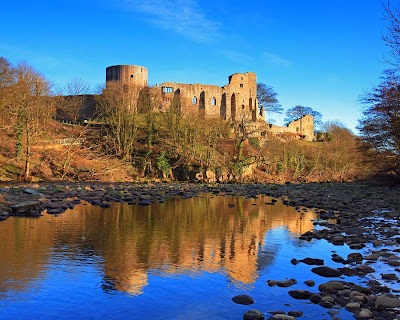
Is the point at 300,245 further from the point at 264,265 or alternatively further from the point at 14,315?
the point at 14,315

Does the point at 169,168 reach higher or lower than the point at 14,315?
higher

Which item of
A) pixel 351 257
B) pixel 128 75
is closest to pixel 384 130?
pixel 351 257

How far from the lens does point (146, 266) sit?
7059 mm

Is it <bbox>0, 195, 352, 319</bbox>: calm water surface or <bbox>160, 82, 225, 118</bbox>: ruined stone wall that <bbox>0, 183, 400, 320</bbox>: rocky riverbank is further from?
<bbox>160, 82, 225, 118</bbox>: ruined stone wall

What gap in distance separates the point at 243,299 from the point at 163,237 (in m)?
4.56

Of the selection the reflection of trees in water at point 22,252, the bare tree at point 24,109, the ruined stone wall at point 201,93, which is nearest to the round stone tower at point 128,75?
the ruined stone wall at point 201,93

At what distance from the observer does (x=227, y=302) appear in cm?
538

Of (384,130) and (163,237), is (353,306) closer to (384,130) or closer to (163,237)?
(163,237)

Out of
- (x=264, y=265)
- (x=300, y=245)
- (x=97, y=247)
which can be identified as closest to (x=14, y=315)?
(x=97, y=247)

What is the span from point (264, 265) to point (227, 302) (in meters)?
2.07

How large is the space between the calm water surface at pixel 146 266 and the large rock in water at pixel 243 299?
0.32ft

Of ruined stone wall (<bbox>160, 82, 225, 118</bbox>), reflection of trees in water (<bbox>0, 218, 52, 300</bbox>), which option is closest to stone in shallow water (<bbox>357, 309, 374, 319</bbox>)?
reflection of trees in water (<bbox>0, 218, 52, 300</bbox>)

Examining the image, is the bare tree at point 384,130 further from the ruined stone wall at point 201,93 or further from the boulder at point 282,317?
the ruined stone wall at point 201,93

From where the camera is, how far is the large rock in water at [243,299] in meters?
5.31
